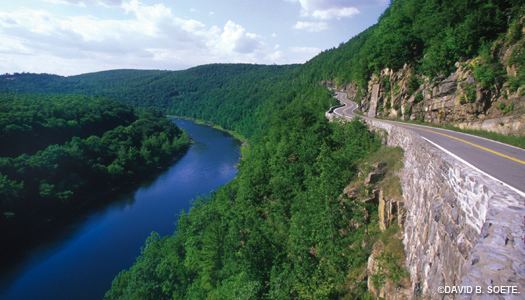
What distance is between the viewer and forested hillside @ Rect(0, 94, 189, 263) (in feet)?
120

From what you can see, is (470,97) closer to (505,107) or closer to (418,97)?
(505,107)

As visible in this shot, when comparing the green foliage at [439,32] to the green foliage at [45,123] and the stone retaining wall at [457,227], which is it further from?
the green foliage at [45,123]

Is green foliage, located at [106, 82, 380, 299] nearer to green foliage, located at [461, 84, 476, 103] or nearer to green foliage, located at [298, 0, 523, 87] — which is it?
green foliage, located at [461, 84, 476, 103]

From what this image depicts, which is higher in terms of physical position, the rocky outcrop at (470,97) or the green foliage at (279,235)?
the rocky outcrop at (470,97)

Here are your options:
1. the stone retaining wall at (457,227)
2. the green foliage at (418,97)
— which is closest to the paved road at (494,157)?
the stone retaining wall at (457,227)

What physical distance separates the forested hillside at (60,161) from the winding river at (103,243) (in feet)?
12.5

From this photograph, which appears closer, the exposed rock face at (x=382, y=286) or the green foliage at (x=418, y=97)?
the exposed rock face at (x=382, y=286)

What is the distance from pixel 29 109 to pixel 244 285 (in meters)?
58.0

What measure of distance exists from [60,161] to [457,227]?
170ft

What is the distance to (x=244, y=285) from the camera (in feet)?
52.4

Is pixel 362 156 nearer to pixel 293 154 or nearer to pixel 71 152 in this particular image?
pixel 293 154

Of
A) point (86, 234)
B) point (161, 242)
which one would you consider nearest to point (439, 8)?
point (161, 242)

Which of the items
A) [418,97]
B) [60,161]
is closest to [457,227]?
[418,97]

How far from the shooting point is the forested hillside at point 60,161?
36.7 metres
